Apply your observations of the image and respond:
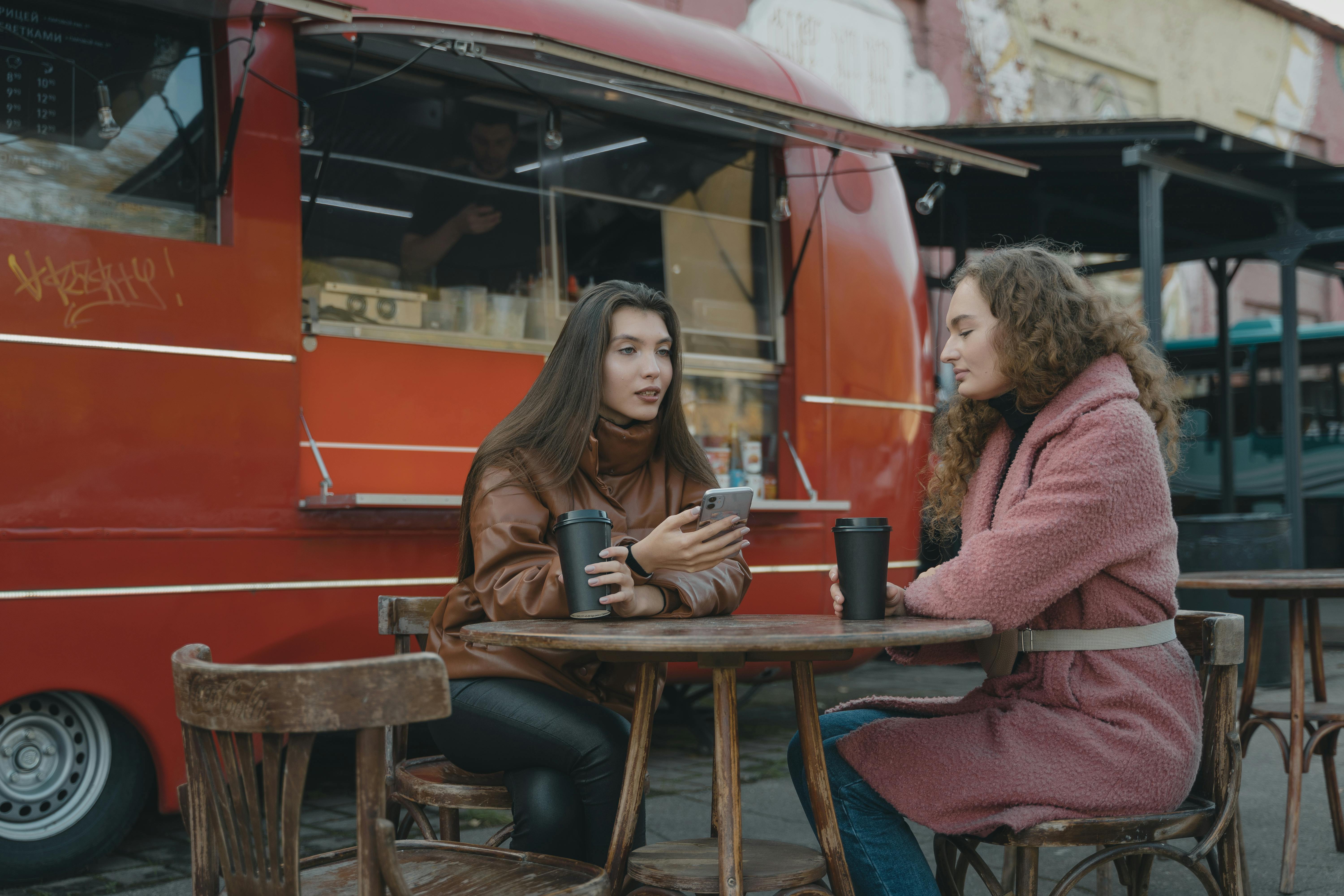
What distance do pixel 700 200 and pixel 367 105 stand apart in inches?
60.5

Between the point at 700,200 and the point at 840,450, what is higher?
the point at 700,200

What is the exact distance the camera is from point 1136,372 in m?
2.43

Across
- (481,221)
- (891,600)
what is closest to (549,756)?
(891,600)

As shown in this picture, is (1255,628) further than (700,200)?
No

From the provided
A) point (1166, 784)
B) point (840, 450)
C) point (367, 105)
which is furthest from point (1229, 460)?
point (1166, 784)

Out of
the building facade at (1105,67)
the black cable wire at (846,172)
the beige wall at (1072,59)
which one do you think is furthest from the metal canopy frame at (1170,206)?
the building facade at (1105,67)

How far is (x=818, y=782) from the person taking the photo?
2.31 m

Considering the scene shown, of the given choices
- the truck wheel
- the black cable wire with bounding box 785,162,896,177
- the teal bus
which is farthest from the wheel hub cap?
the teal bus

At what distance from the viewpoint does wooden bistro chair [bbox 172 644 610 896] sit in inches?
63.3

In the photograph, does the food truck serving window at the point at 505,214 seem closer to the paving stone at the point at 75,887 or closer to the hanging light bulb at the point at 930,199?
the hanging light bulb at the point at 930,199

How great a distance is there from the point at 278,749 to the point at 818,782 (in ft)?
3.45

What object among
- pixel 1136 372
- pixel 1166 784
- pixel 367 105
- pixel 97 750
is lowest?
pixel 97 750

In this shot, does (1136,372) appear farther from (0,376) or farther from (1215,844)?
(0,376)

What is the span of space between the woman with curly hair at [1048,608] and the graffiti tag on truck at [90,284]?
2561 mm
